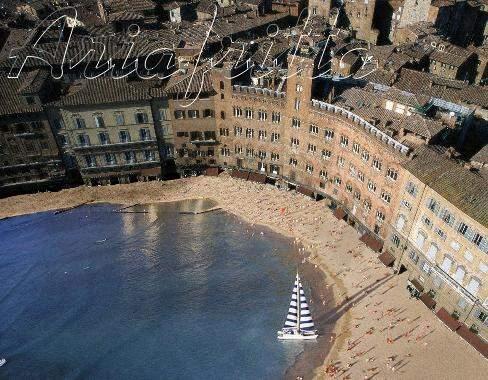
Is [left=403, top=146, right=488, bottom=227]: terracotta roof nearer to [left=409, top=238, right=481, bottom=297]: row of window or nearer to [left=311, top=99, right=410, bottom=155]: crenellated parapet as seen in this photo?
[left=311, top=99, right=410, bottom=155]: crenellated parapet

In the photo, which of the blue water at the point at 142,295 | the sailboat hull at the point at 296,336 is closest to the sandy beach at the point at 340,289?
the sailboat hull at the point at 296,336

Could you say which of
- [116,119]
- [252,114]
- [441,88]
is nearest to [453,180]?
[441,88]

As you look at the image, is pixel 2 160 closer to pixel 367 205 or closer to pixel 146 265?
pixel 146 265

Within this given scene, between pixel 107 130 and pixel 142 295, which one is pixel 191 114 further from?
pixel 142 295

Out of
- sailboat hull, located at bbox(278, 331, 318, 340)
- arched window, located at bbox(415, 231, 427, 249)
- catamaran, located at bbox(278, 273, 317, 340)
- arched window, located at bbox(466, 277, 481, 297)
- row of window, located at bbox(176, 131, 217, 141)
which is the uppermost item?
row of window, located at bbox(176, 131, 217, 141)

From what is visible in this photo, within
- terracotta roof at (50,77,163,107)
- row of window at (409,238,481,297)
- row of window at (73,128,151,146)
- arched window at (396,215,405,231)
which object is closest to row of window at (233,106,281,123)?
terracotta roof at (50,77,163,107)

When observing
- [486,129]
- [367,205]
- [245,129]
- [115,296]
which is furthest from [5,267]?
[486,129]
